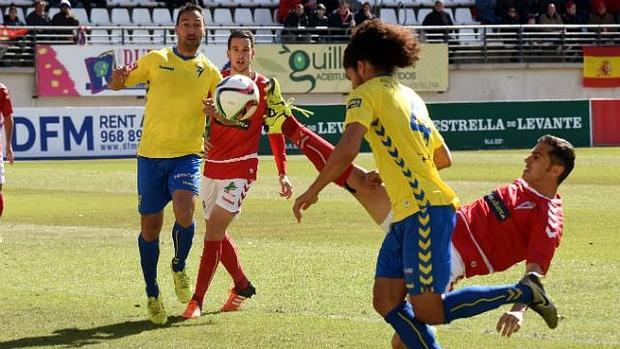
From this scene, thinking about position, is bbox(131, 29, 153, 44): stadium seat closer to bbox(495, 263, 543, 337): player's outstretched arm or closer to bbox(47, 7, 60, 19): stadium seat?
bbox(47, 7, 60, 19): stadium seat

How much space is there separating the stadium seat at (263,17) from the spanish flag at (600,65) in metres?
9.51

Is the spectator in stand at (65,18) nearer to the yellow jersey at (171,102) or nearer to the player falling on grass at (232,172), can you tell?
the player falling on grass at (232,172)

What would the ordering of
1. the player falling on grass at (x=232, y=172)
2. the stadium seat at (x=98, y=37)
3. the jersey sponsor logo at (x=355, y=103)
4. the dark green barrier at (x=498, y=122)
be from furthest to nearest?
1. the stadium seat at (x=98, y=37)
2. the dark green barrier at (x=498, y=122)
3. the player falling on grass at (x=232, y=172)
4. the jersey sponsor logo at (x=355, y=103)

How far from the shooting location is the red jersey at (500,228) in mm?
8039

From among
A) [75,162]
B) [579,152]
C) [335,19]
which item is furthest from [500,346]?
[335,19]

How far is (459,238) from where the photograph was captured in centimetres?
812

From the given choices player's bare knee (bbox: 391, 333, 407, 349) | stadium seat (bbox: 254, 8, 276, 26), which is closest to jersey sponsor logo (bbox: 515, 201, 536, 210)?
player's bare knee (bbox: 391, 333, 407, 349)

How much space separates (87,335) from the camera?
9.65 metres

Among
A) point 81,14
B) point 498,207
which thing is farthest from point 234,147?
point 81,14

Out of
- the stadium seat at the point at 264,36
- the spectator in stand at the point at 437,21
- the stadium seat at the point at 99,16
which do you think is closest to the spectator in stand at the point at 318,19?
the stadium seat at the point at 264,36

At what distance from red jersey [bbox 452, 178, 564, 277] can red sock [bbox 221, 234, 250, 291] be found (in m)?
3.04

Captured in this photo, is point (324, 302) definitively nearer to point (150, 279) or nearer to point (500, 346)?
point (150, 279)

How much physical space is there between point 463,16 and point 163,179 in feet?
110

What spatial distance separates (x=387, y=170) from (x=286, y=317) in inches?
128
